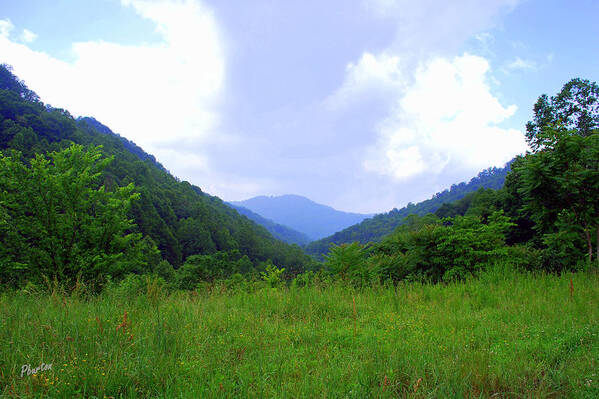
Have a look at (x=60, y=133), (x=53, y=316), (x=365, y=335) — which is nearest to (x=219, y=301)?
(x=53, y=316)

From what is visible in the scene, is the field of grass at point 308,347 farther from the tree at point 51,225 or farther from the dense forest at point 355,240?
the tree at point 51,225

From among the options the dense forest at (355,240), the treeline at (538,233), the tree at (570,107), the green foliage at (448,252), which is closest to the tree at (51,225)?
the dense forest at (355,240)

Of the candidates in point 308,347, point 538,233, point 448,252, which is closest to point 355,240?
point 448,252

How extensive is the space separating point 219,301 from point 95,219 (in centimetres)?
1000

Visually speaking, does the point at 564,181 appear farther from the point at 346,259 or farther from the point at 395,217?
the point at 395,217

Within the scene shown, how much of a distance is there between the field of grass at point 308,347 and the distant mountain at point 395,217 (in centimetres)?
10881

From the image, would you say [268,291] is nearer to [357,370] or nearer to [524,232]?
[357,370]

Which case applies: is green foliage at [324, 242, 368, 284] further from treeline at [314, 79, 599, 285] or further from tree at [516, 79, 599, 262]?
tree at [516, 79, 599, 262]

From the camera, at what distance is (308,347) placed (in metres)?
3.33

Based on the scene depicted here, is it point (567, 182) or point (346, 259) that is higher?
point (567, 182)

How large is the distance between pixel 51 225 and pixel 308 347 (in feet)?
40.6

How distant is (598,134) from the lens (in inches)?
257

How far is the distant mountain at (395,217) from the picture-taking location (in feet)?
432

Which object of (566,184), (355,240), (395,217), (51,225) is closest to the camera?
(566,184)
